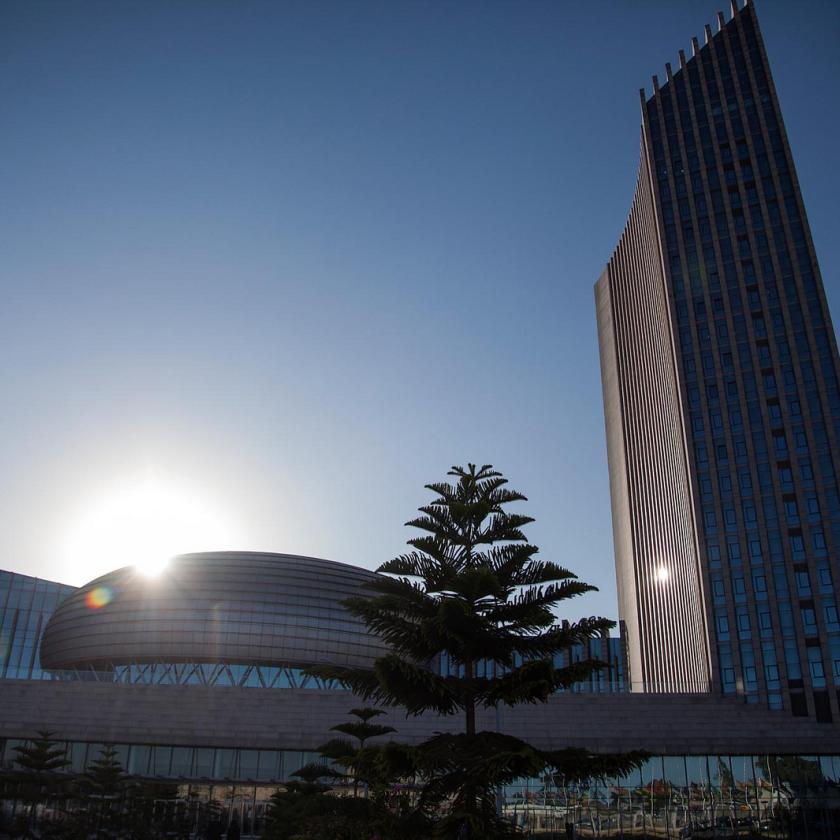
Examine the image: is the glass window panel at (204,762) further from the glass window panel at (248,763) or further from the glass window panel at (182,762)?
the glass window panel at (248,763)

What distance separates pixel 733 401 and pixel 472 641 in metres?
62.8

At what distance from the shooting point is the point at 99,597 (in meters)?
71.1

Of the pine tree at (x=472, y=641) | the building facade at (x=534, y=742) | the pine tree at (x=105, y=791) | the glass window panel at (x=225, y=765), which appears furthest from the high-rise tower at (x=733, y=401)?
the pine tree at (x=472, y=641)

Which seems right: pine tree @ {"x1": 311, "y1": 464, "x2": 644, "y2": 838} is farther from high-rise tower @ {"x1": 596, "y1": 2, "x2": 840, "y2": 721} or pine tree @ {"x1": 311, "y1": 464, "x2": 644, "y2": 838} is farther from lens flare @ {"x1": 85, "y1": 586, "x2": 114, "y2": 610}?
lens flare @ {"x1": 85, "y1": 586, "x2": 114, "y2": 610}

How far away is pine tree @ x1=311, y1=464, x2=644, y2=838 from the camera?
616 inches

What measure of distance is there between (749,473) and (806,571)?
9.63m

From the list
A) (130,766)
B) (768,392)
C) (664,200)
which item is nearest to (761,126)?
(664,200)

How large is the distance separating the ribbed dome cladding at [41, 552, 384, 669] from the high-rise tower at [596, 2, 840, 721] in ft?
93.0

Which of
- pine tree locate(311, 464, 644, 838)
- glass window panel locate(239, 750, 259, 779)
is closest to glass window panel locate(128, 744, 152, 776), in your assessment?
glass window panel locate(239, 750, 259, 779)

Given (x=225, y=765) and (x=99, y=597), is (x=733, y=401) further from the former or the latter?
(x=99, y=597)

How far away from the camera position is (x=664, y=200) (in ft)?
272

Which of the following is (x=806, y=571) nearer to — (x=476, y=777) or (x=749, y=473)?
(x=749, y=473)

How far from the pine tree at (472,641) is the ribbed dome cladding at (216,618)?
50528 mm

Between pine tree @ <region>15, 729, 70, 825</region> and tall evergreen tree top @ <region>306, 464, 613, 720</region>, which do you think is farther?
pine tree @ <region>15, 729, 70, 825</region>
